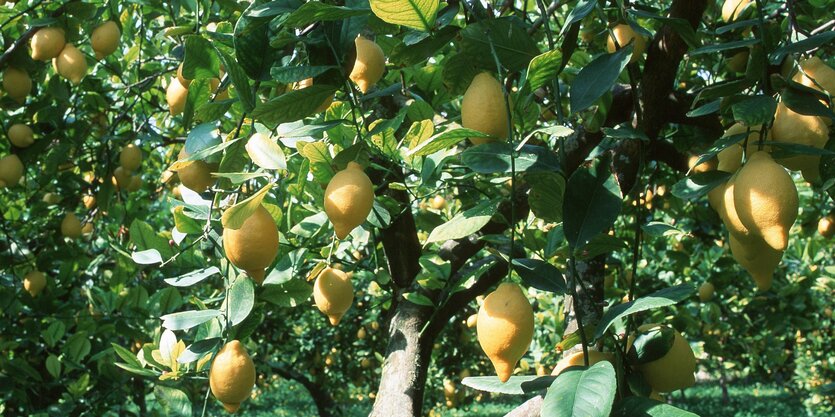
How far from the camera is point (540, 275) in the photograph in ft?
2.66

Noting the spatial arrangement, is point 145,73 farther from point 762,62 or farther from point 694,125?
point 762,62

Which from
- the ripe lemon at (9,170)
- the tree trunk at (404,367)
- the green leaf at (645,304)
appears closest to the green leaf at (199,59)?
the green leaf at (645,304)

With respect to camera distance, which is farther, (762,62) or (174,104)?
(174,104)

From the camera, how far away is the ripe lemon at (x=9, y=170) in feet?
6.84

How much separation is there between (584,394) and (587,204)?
22 cm

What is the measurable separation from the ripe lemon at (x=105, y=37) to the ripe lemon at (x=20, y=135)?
50 cm

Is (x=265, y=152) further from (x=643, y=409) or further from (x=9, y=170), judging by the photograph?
(x=9, y=170)

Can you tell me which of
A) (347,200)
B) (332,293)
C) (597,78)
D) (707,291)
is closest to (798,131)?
(597,78)

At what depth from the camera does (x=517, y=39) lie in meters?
0.78

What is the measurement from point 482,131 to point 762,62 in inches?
12.1

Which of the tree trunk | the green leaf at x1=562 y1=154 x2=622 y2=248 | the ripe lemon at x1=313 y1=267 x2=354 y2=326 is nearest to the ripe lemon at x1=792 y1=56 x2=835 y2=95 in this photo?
the green leaf at x1=562 y1=154 x2=622 y2=248

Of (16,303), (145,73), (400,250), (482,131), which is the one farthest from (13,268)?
(482,131)

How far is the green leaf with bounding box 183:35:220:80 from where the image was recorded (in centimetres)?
92

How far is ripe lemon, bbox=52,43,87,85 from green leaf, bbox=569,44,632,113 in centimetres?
152
